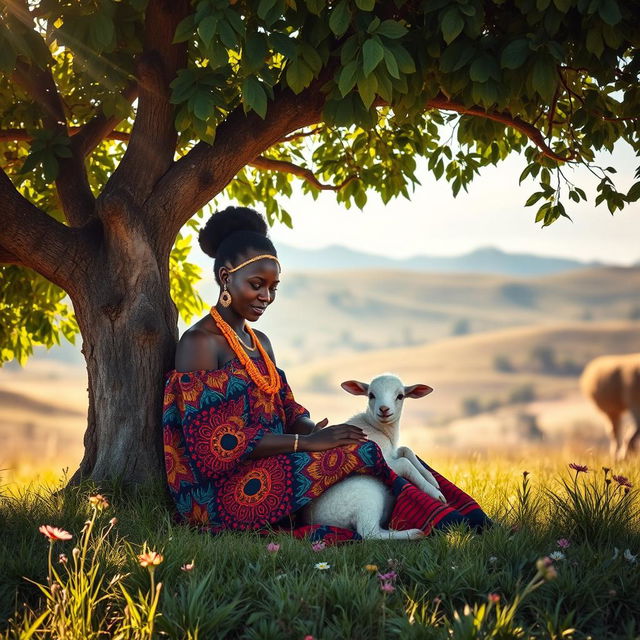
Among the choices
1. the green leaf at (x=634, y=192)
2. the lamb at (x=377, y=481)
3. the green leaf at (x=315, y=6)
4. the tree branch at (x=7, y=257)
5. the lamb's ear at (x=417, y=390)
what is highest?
the green leaf at (x=315, y=6)

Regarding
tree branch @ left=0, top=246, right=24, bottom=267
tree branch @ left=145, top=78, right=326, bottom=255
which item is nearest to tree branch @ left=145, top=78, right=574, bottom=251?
tree branch @ left=145, top=78, right=326, bottom=255

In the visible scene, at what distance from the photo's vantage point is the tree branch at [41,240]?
261 inches

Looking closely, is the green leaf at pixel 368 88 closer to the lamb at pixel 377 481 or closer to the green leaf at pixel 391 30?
the green leaf at pixel 391 30

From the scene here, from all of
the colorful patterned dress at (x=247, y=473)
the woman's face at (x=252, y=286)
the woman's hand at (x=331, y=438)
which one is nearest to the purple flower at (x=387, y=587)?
the colorful patterned dress at (x=247, y=473)

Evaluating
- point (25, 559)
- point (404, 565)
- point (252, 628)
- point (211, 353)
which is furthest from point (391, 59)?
point (25, 559)

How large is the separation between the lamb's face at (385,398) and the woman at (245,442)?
0.33m

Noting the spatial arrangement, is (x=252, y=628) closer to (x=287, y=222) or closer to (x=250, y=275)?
(x=250, y=275)

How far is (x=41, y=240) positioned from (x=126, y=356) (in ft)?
3.92

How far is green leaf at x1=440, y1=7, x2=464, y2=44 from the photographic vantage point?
5020 mm

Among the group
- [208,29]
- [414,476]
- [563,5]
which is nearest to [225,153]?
[208,29]

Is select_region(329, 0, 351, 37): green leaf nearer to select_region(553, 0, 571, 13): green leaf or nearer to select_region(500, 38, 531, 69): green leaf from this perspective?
select_region(500, 38, 531, 69): green leaf

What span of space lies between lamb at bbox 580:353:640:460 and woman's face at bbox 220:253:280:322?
880 cm

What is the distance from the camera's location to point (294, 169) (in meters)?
8.68

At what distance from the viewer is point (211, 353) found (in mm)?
5816
